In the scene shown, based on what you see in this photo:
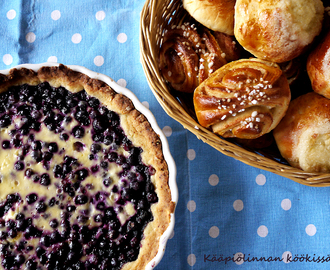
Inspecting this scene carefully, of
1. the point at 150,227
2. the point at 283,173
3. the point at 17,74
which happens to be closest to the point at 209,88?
the point at 283,173

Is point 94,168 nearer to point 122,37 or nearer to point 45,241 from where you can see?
point 45,241

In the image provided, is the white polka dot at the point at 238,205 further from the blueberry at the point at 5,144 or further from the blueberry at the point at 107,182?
the blueberry at the point at 5,144

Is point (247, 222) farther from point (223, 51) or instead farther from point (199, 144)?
point (223, 51)

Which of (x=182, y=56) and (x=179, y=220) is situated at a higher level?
(x=182, y=56)

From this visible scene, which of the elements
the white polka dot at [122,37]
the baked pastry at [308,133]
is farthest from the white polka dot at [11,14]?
the baked pastry at [308,133]

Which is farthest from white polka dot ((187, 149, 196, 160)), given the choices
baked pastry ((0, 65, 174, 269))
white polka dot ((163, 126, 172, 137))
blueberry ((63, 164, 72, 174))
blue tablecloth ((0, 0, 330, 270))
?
blueberry ((63, 164, 72, 174))

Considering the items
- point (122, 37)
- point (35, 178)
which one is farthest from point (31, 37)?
point (35, 178)
